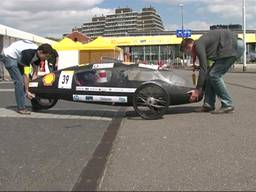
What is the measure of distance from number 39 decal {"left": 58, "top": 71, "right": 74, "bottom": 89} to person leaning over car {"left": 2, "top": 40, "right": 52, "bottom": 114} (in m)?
0.54

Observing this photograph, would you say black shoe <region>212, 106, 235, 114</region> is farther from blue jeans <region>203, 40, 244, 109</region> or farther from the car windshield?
the car windshield

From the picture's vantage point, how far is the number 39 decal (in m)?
10.6

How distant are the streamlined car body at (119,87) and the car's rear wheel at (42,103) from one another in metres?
0.40

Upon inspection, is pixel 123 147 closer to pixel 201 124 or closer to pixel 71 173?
pixel 71 173

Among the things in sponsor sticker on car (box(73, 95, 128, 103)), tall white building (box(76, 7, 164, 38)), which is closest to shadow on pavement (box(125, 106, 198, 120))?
sponsor sticker on car (box(73, 95, 128, 103))

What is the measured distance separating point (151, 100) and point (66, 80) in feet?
5.74

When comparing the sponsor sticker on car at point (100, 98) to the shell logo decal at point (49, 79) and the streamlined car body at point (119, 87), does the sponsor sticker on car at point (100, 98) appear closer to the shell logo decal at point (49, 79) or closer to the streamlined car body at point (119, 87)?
the streamlined car body at point (119, 87)

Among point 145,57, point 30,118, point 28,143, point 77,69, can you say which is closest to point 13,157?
point 28,143

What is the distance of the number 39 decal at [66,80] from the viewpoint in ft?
34.9

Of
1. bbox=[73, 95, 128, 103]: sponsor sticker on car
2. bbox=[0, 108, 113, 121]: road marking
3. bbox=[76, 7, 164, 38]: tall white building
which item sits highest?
bbox=[76, 7, 164, 38]: tall white building

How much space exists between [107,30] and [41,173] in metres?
112

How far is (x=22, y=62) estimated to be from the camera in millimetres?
10891

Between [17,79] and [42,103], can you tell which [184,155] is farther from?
[42,103]

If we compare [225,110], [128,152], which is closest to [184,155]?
[128,152]
